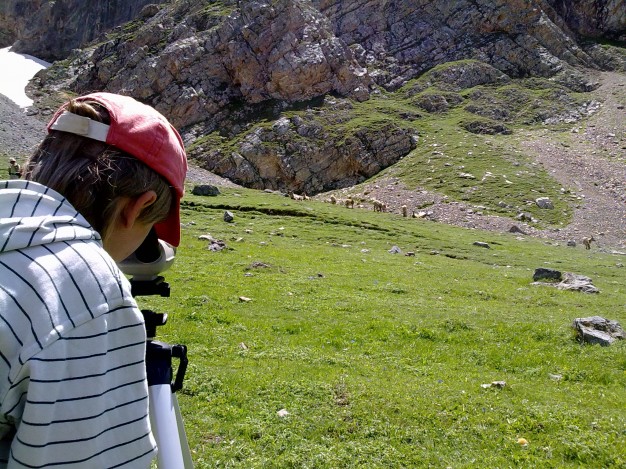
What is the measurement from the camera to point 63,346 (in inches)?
57.4

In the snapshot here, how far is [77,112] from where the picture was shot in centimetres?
194

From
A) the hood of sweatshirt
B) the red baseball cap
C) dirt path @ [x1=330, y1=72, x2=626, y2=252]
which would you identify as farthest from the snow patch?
the hood of sweatshirt

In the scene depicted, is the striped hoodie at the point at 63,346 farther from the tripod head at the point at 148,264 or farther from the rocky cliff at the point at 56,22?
the rocky cliff at the point at 56,22

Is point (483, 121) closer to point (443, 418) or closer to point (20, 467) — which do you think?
point (443, 418)

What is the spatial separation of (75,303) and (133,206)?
59cm

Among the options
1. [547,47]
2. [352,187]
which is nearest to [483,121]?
[352,187]

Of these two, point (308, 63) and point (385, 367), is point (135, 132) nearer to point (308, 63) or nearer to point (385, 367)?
point (385, 367)

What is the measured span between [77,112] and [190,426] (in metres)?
5.58

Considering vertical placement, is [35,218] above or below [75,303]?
above

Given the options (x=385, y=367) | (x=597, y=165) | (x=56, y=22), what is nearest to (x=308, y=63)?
(x=597, y=165)

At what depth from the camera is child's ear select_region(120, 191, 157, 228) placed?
200 cm

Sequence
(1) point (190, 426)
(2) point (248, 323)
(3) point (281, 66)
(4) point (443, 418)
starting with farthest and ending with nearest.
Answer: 1. (3) point (281, 66)
2. (2) point (248, 323)
3. (4) point (443, 418)
4. (1) point (190, 426)

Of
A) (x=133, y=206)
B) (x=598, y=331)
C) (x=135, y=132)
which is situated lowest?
(x=598, y=331)

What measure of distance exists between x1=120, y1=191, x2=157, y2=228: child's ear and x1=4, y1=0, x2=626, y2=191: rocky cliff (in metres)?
60.5
